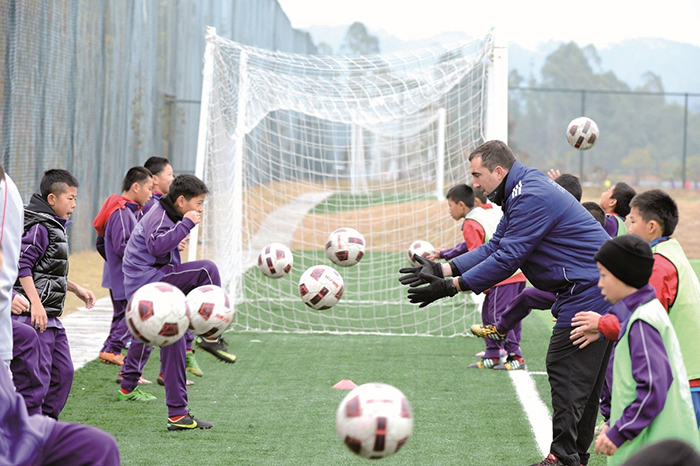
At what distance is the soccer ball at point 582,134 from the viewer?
27.2 ft

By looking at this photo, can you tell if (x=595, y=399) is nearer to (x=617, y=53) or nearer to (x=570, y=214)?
(x=570, y=214)

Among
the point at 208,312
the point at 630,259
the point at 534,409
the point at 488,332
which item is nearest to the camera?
the point at 630,259

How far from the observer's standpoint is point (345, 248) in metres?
7.89

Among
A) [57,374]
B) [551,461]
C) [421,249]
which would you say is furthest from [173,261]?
[551,461]

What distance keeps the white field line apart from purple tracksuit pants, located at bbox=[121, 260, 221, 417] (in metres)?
2.36

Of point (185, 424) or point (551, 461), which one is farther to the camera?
point (185, 424)

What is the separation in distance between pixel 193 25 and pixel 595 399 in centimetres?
2054

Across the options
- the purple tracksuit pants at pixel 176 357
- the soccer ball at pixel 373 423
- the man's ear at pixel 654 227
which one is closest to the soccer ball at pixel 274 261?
the purple tracksuit pants at pixel 176 357

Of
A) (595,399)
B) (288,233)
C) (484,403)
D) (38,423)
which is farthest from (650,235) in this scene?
(288,233)

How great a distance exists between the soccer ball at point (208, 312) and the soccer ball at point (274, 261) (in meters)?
2.69

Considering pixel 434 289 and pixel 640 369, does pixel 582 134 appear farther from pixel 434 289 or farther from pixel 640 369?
pixel 640 369

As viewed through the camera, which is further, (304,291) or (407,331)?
(407,331)

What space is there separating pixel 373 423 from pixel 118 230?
4152mm

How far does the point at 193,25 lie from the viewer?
23.6m
